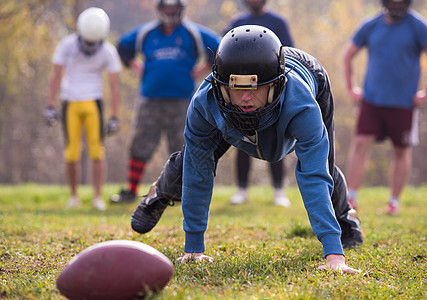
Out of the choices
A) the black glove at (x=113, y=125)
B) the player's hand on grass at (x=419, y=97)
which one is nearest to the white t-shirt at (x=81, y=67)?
the black glove at (x=113, y=125)

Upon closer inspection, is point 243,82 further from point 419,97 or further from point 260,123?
point 419,97

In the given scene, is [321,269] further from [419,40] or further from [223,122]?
[419,40]

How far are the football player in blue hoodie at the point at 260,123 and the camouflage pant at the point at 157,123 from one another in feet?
12.9

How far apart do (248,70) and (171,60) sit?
15.1 feet

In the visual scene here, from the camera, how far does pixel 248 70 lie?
2.92 m

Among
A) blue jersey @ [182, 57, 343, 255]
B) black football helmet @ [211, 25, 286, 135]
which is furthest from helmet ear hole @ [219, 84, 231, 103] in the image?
blue jersey @ [182, 57, 343, 255]

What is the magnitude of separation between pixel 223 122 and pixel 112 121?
15.9ft

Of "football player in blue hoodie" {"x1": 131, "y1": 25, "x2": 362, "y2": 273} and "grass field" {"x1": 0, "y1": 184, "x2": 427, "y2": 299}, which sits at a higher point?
"football player in blue hoodie" {"x1": 131, "y1": 25, "x2": 362, "y2": 273}

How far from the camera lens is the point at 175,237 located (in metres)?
4.51

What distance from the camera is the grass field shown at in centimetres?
277

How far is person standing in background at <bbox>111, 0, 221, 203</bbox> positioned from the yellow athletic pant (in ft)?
1.74

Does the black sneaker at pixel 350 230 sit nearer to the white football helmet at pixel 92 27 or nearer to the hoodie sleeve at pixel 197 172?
the hoodie sleeve at pixel 197 172

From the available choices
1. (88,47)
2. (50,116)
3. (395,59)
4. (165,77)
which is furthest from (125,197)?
(395,59)

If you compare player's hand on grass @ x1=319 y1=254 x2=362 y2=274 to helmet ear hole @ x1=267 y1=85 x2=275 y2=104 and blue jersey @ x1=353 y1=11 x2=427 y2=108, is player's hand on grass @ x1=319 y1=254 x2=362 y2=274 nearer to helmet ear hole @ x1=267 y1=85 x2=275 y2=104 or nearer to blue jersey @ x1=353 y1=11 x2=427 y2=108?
helmet ear hole @ x1=267 y1=85 x2=275 y2=104
